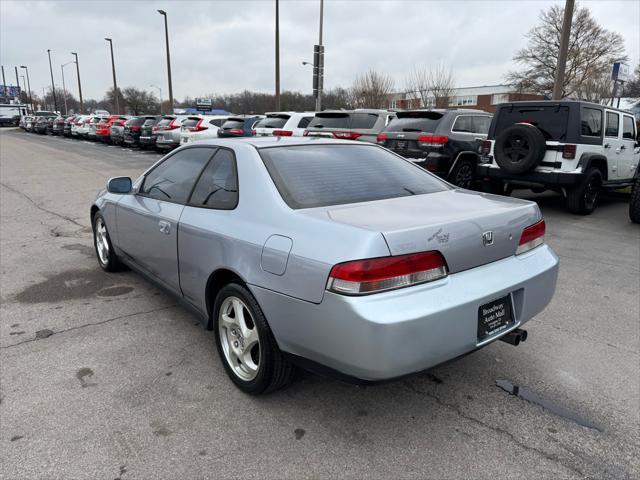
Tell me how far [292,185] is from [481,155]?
23.1ft

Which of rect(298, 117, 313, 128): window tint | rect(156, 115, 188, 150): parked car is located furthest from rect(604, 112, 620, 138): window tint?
rect(156, 115, 188, 150): parked car

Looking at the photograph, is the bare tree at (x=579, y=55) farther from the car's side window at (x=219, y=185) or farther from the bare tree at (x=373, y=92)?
the car's side window at (x=219, y=185)

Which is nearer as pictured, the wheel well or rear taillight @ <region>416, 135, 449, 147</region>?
the wheel well

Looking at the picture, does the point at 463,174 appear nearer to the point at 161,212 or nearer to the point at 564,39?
the point at 564,39

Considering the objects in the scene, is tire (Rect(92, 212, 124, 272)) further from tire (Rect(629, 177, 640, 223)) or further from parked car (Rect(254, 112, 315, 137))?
parked car (Rect(254, 112, 315, 137))

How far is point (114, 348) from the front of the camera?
348 centimetres

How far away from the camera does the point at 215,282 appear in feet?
10.1

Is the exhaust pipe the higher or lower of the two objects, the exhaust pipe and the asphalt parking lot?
the higher

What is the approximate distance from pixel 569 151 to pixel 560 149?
14 cm

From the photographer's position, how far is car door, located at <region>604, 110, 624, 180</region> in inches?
336

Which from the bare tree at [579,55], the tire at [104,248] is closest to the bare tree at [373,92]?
the bare tree at [579,55]

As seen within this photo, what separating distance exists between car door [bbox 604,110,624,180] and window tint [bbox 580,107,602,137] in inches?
8.9

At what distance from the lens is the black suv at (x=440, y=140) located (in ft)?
29.7

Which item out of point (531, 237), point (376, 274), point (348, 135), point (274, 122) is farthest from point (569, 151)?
point (274, 122)
